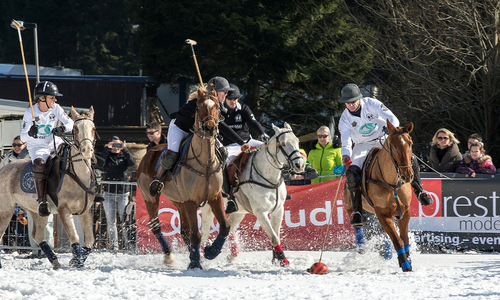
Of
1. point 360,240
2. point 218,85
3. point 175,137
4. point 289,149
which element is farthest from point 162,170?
point 360,240

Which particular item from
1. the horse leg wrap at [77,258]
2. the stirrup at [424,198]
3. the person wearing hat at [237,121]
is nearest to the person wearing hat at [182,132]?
the person wearing hat at [237,121]

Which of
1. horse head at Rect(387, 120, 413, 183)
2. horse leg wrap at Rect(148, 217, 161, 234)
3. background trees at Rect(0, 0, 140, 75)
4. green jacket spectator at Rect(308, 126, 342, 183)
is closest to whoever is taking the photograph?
horse head at Rect(387, 120, 413, 183)

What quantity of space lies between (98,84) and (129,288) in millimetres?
23110

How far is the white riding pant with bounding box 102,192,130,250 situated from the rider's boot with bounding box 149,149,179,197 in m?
1.98

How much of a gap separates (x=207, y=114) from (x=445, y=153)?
4.79 metres

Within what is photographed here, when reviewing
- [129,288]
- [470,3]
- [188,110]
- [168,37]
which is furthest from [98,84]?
[129,288]

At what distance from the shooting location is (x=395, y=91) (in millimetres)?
16734

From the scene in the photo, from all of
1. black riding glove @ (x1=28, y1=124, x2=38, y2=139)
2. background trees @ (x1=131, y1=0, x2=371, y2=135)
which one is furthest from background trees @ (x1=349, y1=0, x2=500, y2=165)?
black riding glove @ (x1=28, y1=124, x2=38, y2=139)

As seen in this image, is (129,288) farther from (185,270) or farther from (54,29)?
(54,29)

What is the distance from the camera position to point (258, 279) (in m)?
7.59

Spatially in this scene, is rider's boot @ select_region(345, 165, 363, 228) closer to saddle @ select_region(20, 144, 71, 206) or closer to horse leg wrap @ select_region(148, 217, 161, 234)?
horse leg wrap @ select_region(148, 217, 161, 234)

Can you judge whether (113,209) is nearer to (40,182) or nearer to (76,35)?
(40,182)

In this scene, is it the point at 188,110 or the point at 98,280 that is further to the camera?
the point at 188,110

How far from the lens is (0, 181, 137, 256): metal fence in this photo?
10578 mm
